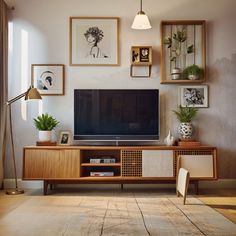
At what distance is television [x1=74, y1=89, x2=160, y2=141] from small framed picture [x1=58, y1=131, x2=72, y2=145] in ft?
0.34

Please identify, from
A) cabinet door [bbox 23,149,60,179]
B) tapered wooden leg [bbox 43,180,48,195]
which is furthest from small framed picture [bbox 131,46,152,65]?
tapered wooden leg [bbox 43,180,48,195]

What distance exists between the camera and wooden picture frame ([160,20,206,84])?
186 inches

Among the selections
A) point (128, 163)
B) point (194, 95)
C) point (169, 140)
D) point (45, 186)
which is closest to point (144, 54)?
point (194, 95)

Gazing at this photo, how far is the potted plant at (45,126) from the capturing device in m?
4.46

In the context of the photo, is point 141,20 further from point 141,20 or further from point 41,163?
point 41,163

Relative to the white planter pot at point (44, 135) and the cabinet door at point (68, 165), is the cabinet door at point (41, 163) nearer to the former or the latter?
the cabinet door at point (68, 165)

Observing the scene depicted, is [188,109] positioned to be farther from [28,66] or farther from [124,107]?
[28,66]

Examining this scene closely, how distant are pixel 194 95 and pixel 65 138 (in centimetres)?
173

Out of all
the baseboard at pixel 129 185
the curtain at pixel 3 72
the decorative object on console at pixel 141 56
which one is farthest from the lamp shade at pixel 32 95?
the decorative object on console at pixel 141 56

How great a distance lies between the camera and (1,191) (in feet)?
14.7

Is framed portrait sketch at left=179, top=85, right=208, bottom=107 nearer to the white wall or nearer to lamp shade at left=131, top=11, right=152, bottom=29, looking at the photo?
the white wall

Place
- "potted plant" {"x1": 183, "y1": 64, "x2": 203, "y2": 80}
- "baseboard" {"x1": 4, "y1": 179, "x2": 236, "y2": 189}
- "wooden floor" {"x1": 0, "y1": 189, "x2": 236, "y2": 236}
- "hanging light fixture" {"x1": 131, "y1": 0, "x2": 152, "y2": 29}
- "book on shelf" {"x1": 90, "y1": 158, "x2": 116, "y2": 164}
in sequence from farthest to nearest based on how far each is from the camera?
"baseboard" {"x1": 4, "y1": 179, "x2": 236, "y2": 189} < "potted plant" {"x1": 183, "y1": 64, "x2": 203, "y2": 80} < "book on shelf" {"x1": 90, "y1": 158, "x2": 116, "y2": 164} < "hanging light fixture" {"x1": 131, "y1": 0, "x2": 152, "y2": 29} < "wooden floor" {"x1": 0, "y1": 189, "x2": 236, "y2": 236}

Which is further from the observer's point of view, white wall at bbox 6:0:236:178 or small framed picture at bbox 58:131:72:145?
white wall at bbox 6:0:236:178

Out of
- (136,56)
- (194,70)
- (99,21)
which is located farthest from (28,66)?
(194,70)
